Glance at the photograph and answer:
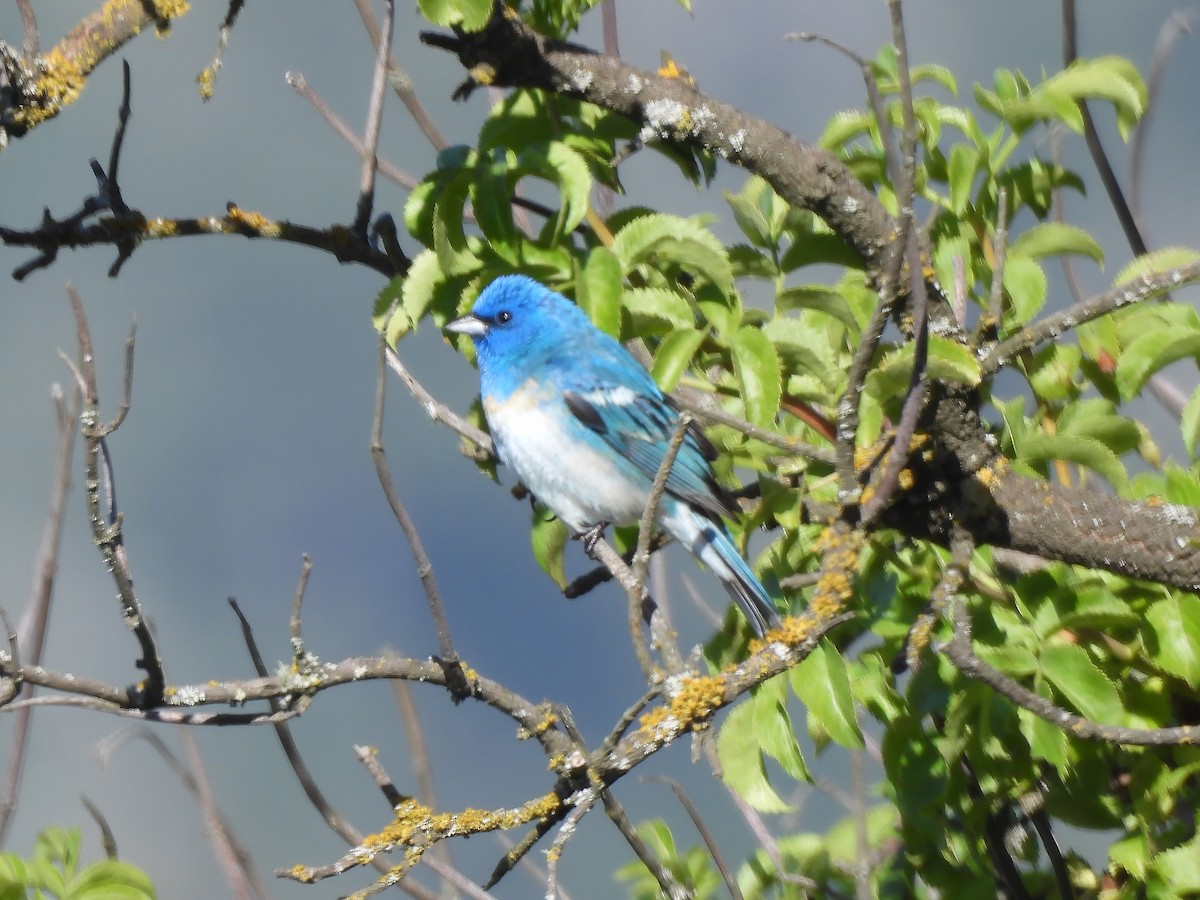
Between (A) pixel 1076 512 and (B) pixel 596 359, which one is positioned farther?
(B) pixel 596 359

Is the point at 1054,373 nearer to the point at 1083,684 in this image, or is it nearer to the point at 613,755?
the point at 1083,684

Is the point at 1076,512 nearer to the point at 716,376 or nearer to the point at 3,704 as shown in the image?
the point at 716,376

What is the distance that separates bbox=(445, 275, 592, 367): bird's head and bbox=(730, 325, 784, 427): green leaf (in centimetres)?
184

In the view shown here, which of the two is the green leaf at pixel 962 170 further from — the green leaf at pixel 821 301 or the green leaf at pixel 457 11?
the green leaf at pixel 457 11

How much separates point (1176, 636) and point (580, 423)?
2247 mm

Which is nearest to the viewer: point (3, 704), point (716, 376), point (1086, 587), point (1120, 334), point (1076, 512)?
point (3, 704)

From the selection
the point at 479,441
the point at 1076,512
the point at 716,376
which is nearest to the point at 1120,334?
the point at 1076,512

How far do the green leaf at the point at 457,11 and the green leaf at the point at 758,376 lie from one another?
88cm

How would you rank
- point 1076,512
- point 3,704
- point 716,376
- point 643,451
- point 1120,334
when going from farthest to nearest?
point 643,451, point 716,376, point 1120,334, point 1076,512, point 3,704

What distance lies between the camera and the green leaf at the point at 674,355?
280 cm

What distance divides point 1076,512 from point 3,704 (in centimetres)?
215

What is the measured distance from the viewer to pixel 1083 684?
8.38 feet

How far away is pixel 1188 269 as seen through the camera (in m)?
2.30

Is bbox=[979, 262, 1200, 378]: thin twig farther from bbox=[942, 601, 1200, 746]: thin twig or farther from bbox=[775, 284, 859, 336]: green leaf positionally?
bbox=[942, 601, 1200, 746]: thin twig
